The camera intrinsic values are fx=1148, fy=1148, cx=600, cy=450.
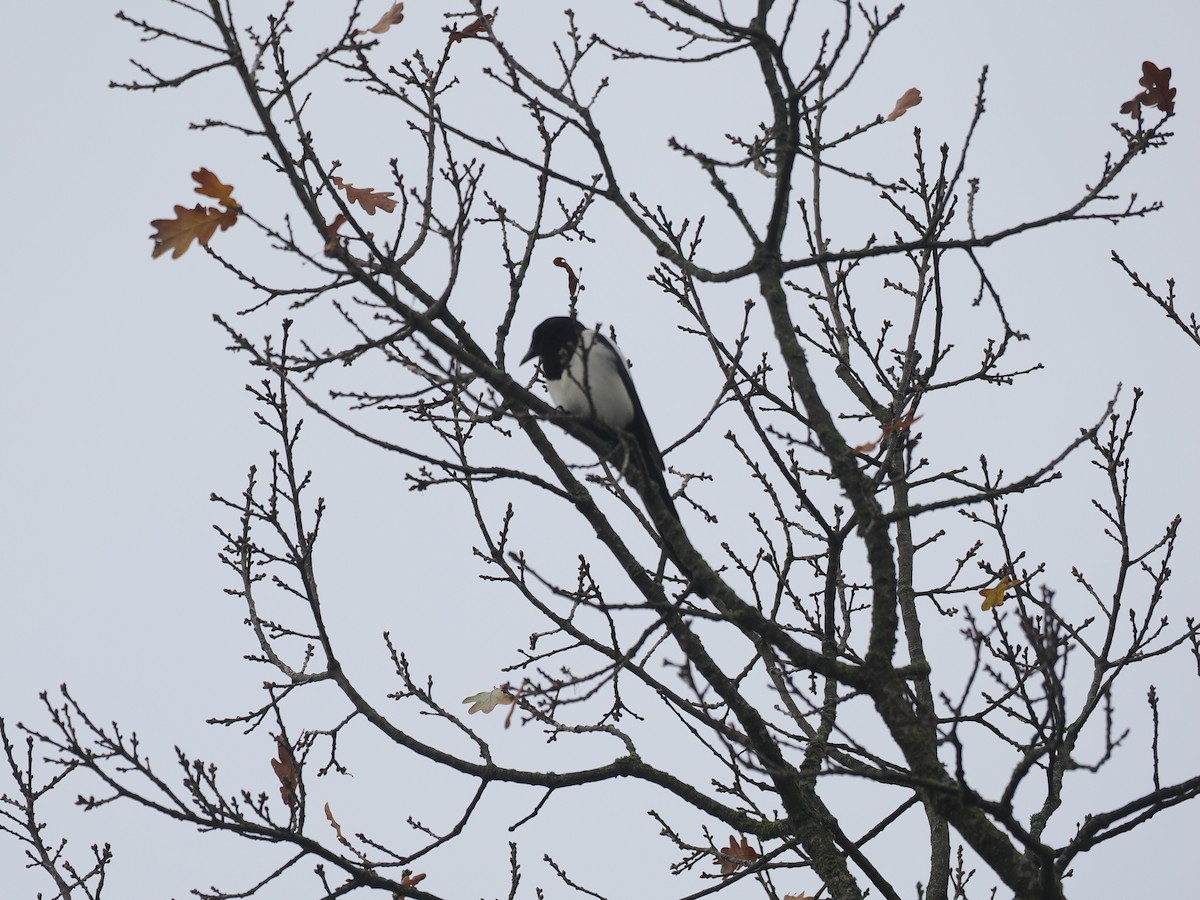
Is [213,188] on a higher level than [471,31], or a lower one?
lower

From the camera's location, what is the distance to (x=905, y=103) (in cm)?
428

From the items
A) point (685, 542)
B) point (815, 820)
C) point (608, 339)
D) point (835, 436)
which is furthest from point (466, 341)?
point (608, 339)

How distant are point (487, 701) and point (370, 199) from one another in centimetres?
203

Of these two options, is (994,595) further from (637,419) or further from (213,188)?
(213,188)

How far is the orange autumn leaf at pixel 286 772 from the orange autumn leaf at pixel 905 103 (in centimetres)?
317

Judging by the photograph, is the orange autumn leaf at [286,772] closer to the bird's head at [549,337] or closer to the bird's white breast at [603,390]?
the bird's white breast at [603,390]

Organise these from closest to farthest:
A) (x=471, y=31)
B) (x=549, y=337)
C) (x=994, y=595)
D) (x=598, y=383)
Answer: (x=471, y=31) < (x=994, y=595) < (x=598, y=383) < (x=549, y=337)

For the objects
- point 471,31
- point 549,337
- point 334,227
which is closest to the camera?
point 334,227

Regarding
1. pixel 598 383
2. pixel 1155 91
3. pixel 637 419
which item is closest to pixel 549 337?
pixel 598 383

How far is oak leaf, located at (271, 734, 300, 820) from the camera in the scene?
12.9 ft

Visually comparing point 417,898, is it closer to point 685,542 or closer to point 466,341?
point 685,542

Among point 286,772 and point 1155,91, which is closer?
point 1155,91

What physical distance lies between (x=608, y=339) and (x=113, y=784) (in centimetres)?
365

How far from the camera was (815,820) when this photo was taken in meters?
4.32
